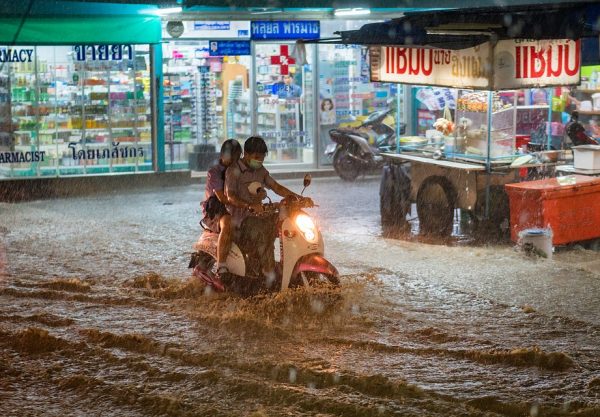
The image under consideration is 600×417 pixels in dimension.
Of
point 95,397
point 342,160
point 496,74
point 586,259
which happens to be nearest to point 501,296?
Answer: point 586,259

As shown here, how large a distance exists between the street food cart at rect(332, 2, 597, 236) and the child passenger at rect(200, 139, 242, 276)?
12.5 ft

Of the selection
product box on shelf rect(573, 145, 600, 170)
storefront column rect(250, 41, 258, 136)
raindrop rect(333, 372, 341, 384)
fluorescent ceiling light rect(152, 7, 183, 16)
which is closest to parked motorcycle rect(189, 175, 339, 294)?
raindrop rect(333, 372, 341, 384)

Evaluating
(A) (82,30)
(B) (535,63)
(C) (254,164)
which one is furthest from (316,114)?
(C) (254,164)

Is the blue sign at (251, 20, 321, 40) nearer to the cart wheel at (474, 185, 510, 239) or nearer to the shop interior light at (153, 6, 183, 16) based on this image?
the shop interior light at (153, 6, 183, 16)

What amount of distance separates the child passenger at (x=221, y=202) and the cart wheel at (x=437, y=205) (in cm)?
448

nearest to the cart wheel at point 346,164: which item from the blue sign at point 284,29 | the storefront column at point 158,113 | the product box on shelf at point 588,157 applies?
the blue sign at point 284,29

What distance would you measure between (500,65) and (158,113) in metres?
8.47

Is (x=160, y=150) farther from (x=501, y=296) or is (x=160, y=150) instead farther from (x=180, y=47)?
(x=501, y=296)

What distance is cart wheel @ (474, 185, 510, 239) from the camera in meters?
13.0

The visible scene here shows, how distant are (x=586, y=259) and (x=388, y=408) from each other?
20.1 feet

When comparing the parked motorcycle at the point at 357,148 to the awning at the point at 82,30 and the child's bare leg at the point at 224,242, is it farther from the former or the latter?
the child's bare leg at the point at 224,242

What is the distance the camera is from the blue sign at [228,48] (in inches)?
744

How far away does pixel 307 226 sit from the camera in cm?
918

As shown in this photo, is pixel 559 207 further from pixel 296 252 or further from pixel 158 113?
pixel 158 113
